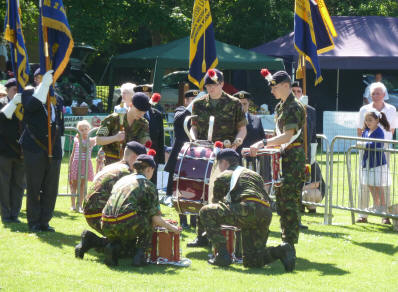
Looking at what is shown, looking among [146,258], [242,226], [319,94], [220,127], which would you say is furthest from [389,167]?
[319,94]

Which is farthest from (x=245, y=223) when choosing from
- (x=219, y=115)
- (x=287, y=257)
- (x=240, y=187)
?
(x=219, y=115)

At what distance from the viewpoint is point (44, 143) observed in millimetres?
9461

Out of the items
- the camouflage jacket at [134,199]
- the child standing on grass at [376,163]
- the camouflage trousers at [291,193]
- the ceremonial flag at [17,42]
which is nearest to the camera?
the camouflage jacket at [134,199]

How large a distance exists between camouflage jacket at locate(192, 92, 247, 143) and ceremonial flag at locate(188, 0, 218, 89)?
2025mm

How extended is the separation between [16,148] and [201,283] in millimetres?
4202

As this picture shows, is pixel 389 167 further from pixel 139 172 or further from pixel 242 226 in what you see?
pixel 139 172

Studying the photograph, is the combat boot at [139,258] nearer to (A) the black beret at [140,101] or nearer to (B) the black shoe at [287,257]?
(B) the black shoe at [287,257]

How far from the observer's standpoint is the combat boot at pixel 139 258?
25.6 feet

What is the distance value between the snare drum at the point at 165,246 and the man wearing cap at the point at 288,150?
1320mm

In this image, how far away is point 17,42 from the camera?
977 centimetres

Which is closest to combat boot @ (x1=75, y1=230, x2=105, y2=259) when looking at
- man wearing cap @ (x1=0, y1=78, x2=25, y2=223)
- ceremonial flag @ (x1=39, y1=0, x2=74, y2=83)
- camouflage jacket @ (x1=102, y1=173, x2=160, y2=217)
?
camouflage jacket @ (x1=102, y1=173, x2=160, y2=217)

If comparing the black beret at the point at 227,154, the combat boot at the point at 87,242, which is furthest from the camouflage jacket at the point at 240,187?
the combat boot at the point at 87,242

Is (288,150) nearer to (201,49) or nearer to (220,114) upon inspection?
(220,114)

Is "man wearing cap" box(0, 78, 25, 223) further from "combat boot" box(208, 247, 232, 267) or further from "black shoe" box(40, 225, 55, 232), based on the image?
"combat boot" box(208, 247, 232, 267)
